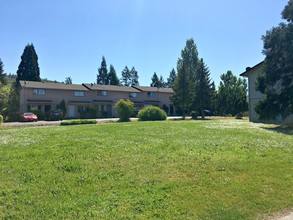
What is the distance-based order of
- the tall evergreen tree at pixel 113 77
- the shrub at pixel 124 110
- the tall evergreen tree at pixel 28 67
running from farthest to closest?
the tall evergreen tree at pixel 113 77 → the tall evergreen tree at pixel 28 67 → the shrub at pixel 124 110

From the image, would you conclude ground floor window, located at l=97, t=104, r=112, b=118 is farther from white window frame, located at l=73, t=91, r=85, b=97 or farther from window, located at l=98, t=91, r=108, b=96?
white window frame, located at l=73, t=91, r=85, b=97

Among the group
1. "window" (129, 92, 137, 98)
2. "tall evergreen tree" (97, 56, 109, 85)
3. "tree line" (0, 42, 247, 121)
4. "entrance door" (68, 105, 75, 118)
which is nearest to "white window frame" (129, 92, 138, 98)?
"window" (129, 92, 137, 98)

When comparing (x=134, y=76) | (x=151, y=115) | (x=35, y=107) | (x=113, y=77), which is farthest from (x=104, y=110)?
(x=134, y=76)

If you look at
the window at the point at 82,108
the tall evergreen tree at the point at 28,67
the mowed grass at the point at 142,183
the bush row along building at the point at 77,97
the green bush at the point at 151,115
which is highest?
the tall evergreen tree at the point at 28,67

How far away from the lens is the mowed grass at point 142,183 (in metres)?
5.28

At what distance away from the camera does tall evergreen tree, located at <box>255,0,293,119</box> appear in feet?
75.1

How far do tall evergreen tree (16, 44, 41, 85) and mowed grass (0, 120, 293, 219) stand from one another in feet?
194

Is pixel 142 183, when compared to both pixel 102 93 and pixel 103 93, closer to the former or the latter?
pixel 102 93

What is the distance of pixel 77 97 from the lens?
51656mm

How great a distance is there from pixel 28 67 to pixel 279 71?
187 feet

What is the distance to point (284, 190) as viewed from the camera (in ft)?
21.6

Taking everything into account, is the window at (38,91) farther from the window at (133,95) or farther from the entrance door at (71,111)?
the window at (133,95)

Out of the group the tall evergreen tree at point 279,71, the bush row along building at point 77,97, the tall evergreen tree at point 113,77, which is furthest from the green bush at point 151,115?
the tall evergreen tree at point 113,77

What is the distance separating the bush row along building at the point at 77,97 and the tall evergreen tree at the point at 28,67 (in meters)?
15.1
